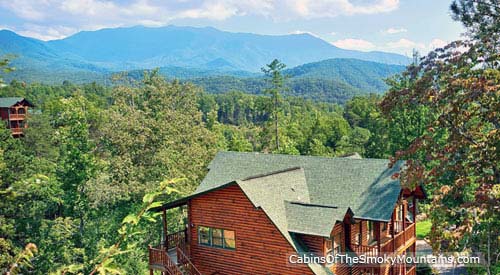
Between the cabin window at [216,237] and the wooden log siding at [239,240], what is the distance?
0.56 feet

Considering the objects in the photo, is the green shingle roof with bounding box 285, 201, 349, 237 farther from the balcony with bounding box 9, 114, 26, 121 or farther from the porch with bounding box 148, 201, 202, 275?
the balcony with bounding box 9, 114, 26, 121

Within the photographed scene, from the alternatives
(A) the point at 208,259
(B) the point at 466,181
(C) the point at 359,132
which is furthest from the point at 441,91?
(C) the point at 359,132

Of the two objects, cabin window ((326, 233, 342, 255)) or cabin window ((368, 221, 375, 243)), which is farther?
cabin window ((368, 221, 375, 243))

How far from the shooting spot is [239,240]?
48.8ft

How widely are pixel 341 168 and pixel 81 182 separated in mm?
15583

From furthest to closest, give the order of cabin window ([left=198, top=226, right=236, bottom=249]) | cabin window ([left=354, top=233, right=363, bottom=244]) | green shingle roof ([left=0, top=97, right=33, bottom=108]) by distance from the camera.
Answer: green shingle roof ([left=0, top=97, right=33, bottom=108]) → cabin window ([left=354, top=233, right=363, bottom=244]) → cabin window ([left=198, top=226, right=236, bottom=249])

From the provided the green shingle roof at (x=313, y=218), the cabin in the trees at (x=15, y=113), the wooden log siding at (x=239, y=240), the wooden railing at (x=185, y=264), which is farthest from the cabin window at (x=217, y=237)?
the cabin in the trees at (x=15, y=113)

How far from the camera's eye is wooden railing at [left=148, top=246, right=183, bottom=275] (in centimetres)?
1491

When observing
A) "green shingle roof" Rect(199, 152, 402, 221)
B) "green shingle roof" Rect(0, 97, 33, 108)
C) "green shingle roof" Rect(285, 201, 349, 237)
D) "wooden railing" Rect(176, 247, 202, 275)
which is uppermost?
"green shingle roof" Rect(0, 97, 33, 108)

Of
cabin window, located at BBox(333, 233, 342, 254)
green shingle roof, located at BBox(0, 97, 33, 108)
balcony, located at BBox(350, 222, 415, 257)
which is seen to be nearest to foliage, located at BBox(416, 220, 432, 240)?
balcony, located at BBox(350, 222, 415, 257)

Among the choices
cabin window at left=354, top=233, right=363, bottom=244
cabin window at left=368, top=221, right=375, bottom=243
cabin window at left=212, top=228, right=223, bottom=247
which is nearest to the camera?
cabin window at left=212, top=228, right=223, bottom=247

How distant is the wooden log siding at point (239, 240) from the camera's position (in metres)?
13.9

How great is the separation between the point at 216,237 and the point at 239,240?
1227 millimetres

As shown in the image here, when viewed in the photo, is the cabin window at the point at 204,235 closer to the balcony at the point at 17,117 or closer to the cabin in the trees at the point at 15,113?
the cabin in the trees at the point at 15,113
